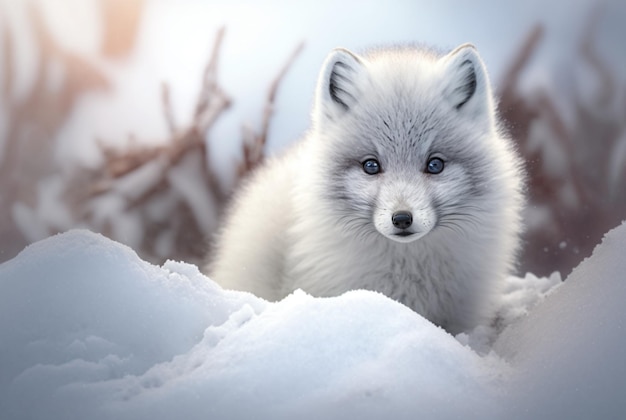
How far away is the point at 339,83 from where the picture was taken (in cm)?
118

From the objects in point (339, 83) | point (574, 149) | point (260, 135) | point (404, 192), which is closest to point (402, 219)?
point (404, 192)

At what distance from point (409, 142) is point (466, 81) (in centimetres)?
18

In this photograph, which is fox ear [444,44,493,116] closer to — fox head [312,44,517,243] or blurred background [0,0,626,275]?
fox head [312,44,517,243]

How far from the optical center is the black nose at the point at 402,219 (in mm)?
995

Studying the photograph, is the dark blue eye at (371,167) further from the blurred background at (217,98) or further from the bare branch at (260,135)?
the bare branch at (260,135)

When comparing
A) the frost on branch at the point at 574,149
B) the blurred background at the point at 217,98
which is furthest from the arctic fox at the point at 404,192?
the frost on branch at the point at 574,149

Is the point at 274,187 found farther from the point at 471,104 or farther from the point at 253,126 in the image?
the point at 471,104

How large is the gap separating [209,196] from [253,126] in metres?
0.25

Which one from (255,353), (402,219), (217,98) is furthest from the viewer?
(217,98)

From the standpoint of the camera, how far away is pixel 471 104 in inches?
46.2

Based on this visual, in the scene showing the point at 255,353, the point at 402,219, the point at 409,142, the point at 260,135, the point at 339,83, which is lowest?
the point at 255,353

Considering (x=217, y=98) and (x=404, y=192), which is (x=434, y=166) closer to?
(x=404, y=192)

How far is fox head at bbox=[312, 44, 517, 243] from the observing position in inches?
41.6

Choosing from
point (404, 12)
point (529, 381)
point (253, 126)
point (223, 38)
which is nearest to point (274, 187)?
point (253, 126)
